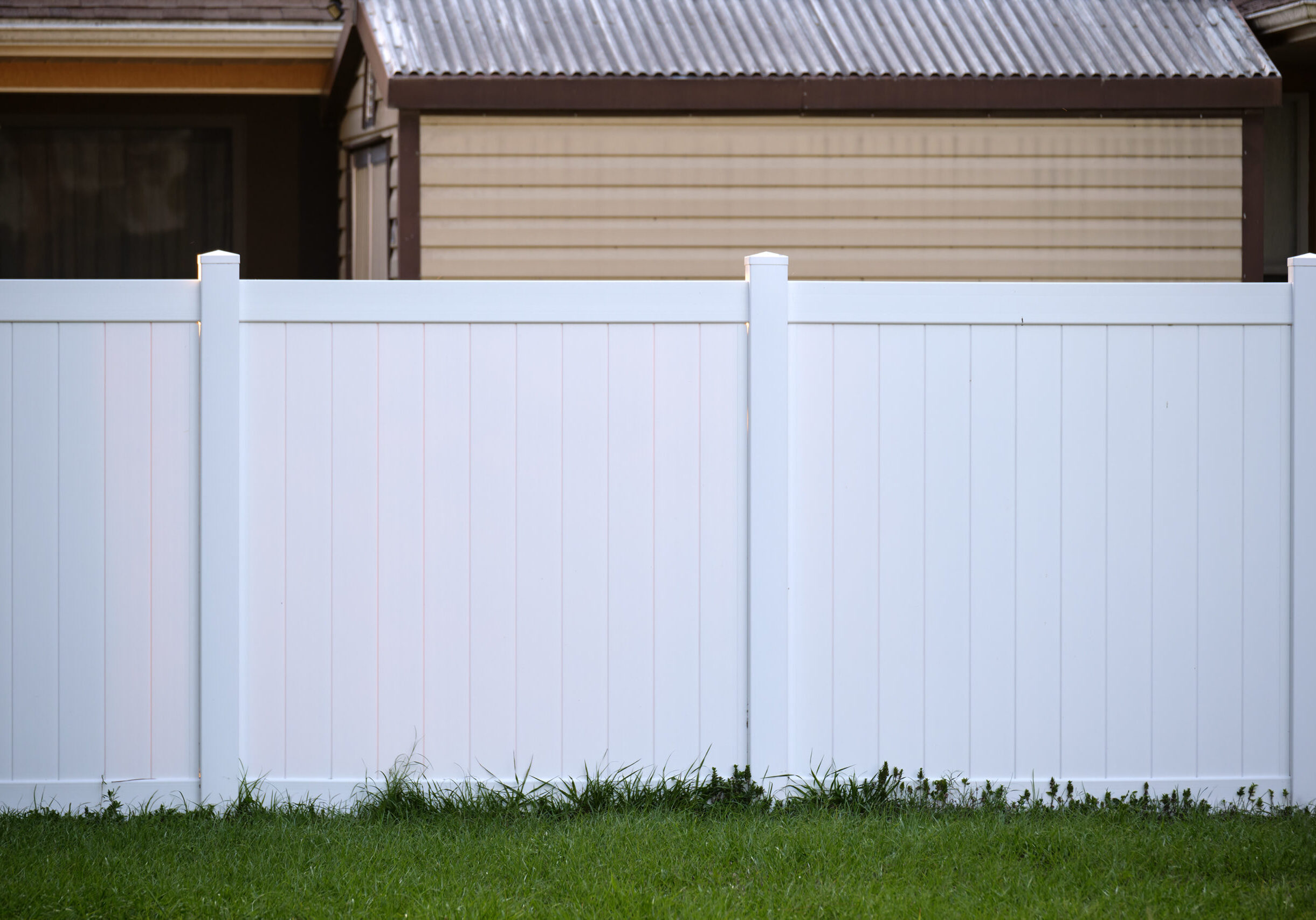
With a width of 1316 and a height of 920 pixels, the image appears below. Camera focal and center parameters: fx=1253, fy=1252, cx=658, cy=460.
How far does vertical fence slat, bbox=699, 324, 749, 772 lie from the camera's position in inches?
156

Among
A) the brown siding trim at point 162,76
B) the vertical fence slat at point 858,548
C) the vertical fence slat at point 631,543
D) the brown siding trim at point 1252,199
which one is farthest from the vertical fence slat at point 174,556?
the brown siding trim at point 1252,199

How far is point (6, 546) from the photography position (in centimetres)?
389

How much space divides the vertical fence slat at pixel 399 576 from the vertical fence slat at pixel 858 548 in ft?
4.32

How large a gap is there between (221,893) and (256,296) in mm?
1784

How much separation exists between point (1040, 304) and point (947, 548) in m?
0.84

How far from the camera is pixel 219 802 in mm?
3893

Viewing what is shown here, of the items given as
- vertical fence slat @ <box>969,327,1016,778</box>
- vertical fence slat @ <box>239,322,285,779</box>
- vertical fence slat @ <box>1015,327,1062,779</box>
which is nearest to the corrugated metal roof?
vertical fence slat @ <box>239,322,285,779</box>

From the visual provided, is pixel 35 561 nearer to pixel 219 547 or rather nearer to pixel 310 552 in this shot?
pixel 219 547

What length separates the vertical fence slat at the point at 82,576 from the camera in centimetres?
390

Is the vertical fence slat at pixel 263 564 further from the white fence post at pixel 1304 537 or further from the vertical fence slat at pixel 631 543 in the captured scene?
the white fence post at pixel 1304 537

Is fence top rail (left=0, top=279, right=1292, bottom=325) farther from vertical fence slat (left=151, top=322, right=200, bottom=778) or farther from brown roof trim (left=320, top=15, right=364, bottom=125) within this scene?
brown roof trim (left=320, top=15, right=364, bottom=125)

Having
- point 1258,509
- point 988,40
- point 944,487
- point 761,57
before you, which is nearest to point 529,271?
point 761,57

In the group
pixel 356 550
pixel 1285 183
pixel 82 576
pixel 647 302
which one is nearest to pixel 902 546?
pixel 647 302

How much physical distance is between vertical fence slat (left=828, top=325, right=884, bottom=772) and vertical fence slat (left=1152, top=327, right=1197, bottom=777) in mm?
815
